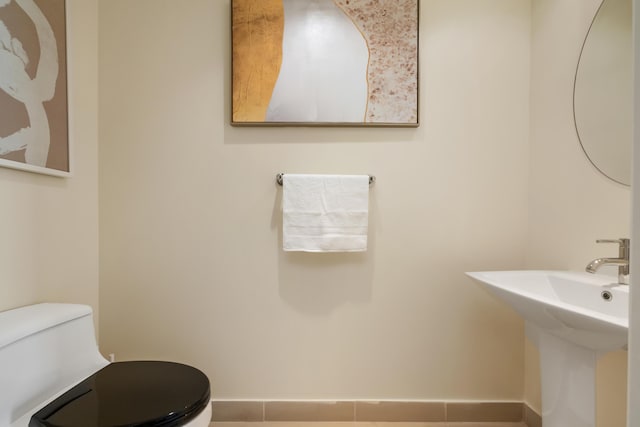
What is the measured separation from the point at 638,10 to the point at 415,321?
1.42 metres

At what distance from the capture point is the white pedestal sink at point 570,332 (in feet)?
2.81

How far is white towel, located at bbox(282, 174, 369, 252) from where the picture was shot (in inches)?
58.4

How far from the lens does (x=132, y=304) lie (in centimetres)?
157

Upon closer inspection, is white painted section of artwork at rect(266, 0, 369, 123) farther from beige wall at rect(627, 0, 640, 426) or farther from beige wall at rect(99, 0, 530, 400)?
beige wall at rect(627, 0, 640, 426)

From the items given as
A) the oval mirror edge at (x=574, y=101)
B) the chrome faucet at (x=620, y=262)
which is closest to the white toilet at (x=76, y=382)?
the chrome faucet at (x=620, y=262)

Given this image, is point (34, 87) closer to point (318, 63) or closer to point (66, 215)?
point (66, 215)

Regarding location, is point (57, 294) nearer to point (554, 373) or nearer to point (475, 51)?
point (554, 373)

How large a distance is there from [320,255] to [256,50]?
96 cm

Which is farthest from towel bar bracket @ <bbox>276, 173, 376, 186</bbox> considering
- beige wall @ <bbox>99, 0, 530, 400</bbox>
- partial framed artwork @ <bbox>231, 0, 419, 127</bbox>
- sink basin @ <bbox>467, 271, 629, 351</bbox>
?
sink basin @ <bbox>467, 271, 629, 351</bbox>

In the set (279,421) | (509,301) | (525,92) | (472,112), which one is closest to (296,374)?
(279,421)

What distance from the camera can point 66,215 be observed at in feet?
4.50

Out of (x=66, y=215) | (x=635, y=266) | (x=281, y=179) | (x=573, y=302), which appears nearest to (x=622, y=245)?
(x=573, y=302)

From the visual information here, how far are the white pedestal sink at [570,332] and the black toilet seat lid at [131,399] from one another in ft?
3.21

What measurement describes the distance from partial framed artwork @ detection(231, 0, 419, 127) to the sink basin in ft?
2.60
